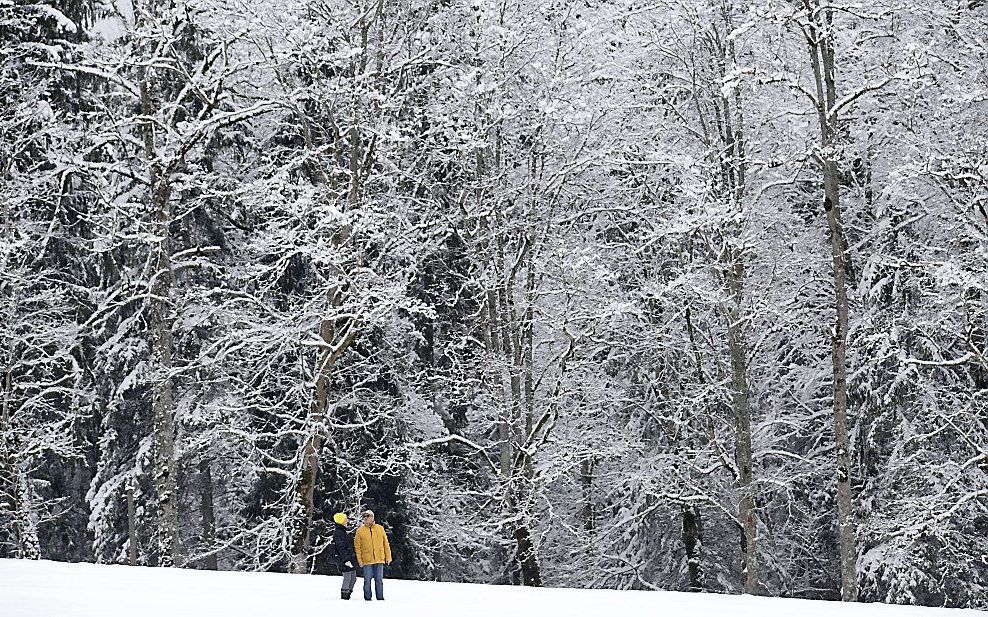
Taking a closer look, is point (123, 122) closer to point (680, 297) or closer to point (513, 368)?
point (513, 368)

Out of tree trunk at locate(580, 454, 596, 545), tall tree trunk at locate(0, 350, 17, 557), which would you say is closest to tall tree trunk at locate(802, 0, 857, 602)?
tree trunk at locate(580, 454, 596, 545)

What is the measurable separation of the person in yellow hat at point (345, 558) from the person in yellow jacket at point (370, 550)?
0.38ft

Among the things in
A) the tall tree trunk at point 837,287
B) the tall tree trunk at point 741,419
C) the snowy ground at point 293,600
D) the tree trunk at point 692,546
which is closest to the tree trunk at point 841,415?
the tall tree trunk at point 837,287

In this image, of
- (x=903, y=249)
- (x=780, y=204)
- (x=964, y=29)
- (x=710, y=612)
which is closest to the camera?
(x=710, y=612)

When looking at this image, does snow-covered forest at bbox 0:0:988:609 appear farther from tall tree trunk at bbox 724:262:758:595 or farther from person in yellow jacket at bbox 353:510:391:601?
person in yellow jacket at bbox 353:510:391:601

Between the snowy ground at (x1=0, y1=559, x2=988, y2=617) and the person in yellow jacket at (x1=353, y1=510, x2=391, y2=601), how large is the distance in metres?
0.35

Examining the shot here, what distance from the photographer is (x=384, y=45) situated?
23656 millimetres

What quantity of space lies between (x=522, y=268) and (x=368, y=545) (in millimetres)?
10353

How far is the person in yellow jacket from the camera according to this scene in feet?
49.1

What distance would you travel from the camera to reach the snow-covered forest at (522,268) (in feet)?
70.5

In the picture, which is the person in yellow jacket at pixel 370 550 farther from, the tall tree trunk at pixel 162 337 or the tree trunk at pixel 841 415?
the tree trunk at pixel 841 415

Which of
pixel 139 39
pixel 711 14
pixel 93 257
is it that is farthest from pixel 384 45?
pixel 93 257

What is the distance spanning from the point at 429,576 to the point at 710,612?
12.8 m

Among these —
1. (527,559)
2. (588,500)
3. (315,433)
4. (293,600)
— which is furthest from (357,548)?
(588,500)
